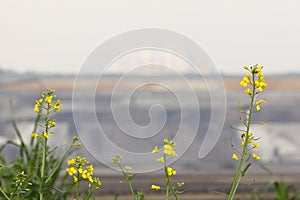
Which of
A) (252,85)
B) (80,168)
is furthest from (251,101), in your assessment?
(80,168)

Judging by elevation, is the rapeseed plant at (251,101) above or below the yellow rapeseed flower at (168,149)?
above

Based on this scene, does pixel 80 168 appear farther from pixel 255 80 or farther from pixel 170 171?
pixel 255 80

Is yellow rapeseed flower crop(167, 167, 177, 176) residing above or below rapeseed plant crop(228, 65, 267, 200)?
below

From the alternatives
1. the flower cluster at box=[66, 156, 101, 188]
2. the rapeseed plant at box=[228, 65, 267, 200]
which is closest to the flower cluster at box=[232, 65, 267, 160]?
the rapeseed plant at box=[228, 65, 267, 200]

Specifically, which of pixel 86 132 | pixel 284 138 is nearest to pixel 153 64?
pixel 86 132

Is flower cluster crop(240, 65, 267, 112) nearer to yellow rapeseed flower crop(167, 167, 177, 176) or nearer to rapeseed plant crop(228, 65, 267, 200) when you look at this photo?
rapeseed plant crop(228, 65, 267, 200)

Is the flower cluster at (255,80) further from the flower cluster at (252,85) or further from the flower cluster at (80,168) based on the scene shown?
the flower cluster at (80,168)

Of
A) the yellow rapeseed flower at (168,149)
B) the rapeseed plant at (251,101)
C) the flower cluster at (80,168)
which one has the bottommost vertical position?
the flower cluster at (80,168)

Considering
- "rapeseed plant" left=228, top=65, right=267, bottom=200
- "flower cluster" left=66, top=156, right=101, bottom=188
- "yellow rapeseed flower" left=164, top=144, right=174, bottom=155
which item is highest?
"rapeseed plant" left=228, top=65, right=267, bottom=200

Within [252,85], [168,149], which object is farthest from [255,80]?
[168,149]

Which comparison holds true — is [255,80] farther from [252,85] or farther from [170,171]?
[170,171]

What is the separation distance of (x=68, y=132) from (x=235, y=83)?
1.93 ft

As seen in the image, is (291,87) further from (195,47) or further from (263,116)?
(195,47)

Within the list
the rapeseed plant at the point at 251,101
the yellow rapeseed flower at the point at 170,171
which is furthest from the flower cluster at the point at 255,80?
the yellow rapeseed flower at the point at 170,171
